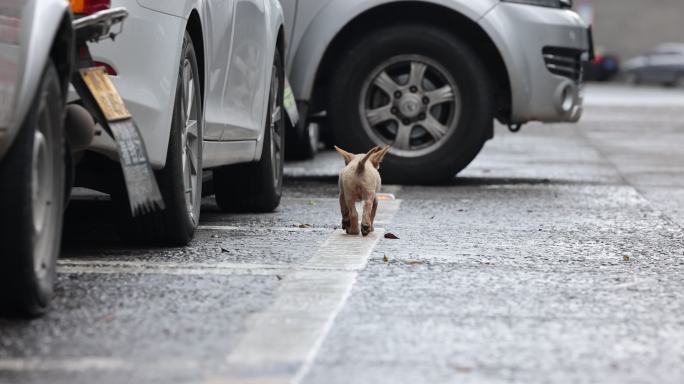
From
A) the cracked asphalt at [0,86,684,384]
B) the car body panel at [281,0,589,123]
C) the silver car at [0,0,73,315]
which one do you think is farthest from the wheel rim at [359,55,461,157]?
the silver car at [0,0,73,315]

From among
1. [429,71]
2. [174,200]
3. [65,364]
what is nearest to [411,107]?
[429,71]

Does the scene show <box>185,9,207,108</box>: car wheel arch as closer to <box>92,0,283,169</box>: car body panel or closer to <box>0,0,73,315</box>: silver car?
<box>92,0,283,169</box>: car body panel

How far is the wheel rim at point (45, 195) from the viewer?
14.4 ft

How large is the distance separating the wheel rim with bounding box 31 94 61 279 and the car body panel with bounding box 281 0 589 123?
541 cm

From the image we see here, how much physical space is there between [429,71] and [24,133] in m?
6.05

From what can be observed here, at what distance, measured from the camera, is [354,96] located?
10.0 m

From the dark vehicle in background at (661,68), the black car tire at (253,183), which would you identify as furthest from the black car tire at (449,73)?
the dark vehicle in background at (661,68)

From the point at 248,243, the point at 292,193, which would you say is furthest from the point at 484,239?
the point at 292,193

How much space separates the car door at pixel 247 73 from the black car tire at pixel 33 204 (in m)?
2.37

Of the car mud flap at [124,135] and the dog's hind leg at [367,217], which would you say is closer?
the car mud flap at [124,135]

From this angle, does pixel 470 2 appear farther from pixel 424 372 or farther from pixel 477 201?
pixel 424 372

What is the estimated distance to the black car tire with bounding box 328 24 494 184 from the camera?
9.90 m

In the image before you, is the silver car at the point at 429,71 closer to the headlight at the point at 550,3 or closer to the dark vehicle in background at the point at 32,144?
the headlight at the point at 550,3

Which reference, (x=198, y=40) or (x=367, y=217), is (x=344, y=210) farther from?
(x=198, y=40)
